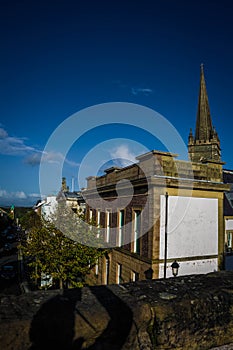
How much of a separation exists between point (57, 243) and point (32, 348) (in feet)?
46.0

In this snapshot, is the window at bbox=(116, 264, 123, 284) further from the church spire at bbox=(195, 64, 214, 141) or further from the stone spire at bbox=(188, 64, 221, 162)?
the church spire at bbox=(195, 64, 214, 141)

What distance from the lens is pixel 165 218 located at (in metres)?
12.4

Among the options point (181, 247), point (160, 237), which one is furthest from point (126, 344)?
point (181, 247)

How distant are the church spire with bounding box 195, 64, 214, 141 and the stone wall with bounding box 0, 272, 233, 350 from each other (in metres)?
56.7

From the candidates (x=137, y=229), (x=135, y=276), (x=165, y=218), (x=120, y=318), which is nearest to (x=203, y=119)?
(x=137, y=229)

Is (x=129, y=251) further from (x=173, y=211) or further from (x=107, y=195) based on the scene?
(x=107, y=195)

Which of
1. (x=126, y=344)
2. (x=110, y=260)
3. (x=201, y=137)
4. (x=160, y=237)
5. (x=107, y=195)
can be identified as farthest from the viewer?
(x=201, y=137)

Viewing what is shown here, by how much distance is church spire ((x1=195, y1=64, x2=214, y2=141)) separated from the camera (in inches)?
2200

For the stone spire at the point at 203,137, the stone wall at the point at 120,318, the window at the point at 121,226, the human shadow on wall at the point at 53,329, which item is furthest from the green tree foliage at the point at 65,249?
the stone spire at the point at 203,137

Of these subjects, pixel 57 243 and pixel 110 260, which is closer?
pixel 57 243

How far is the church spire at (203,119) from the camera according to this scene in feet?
183

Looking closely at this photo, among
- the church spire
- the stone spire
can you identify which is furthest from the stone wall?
the church spire

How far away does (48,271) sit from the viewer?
14.9 meters

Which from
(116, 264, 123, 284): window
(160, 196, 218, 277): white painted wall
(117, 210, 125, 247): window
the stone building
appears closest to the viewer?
the stone building
